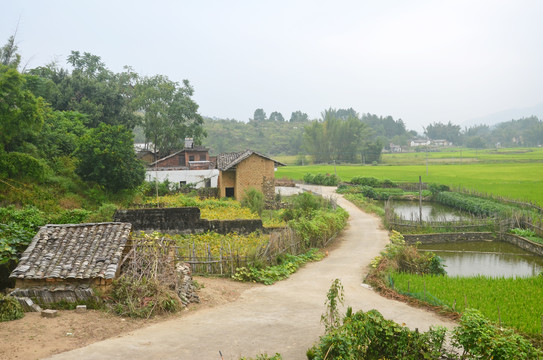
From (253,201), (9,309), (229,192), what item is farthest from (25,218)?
(229,192)

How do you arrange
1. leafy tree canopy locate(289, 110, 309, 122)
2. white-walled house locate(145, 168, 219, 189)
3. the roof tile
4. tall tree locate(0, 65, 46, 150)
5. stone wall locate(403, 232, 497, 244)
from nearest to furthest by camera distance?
the roof tile
tall tree locate(0, 65, 46, 150)
stone wall locate(403, 232, 497, 244)
white-walled house locate(145, 168, 219, 189)
leafy tree canopy locate(289, 110, 309, 122)

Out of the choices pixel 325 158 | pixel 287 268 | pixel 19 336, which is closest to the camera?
pixel 19 336

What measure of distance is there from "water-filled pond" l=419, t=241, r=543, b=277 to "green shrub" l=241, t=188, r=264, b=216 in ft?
32.8

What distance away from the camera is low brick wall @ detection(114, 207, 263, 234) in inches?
774

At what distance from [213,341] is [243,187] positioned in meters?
22.0

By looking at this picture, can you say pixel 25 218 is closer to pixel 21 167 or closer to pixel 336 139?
pixel 21 167

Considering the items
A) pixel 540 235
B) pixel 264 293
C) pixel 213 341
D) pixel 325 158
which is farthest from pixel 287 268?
pixel 325 158

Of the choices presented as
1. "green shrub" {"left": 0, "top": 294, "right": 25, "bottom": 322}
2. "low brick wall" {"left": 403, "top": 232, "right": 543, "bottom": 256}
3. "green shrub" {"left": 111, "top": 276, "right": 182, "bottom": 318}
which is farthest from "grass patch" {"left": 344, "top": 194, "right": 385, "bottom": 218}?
"green shrub" {"left": 0, "top": 294, "right": 25, "bottom": 322}

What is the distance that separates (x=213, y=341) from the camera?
8688 mm

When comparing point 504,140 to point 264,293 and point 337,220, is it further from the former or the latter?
point 264,293

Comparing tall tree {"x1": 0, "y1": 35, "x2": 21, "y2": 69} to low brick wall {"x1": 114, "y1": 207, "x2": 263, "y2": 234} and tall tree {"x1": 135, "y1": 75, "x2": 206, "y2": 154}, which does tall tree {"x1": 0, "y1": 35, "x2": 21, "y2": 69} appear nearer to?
tall tree {"x1": 135, "y1": 75, "x2": 206, "y2": 154}

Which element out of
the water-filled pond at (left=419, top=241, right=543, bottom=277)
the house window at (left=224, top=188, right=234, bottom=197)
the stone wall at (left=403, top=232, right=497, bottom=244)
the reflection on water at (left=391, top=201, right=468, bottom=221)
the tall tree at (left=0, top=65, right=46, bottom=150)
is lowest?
the water-filled pond at (left=419, top=241, right=543, bottom=277)

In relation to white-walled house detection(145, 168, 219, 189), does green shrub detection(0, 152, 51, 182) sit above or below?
above

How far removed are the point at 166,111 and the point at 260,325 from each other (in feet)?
124
